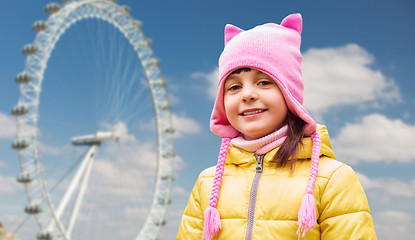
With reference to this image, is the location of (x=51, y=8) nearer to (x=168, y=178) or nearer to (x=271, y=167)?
(x=168, y=178)

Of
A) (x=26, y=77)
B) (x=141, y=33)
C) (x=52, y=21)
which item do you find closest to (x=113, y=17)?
(x=141, y=33)

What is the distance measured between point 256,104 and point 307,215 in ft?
1.36

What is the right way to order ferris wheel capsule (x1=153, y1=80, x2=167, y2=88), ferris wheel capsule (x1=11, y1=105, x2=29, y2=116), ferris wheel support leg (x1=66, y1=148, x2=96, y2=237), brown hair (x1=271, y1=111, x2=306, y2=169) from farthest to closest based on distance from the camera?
ferris wheel capsule (x1=153, y1=80, x2=167, y2=88) < ferris wheel support leg (x1=66, y1=148, x2=96, y2=237) < ferris wheel capsule (x1=11, y1=105, x2=29, y2=116) < brown hair (x1=271, y1=111, x2=306, y2=169)

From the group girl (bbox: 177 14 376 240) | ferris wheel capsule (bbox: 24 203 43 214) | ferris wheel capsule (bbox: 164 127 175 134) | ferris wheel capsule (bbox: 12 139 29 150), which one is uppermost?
ferris wheel capsule (bbox: 164 127 175 134)

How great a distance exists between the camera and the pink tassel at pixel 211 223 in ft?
5.21

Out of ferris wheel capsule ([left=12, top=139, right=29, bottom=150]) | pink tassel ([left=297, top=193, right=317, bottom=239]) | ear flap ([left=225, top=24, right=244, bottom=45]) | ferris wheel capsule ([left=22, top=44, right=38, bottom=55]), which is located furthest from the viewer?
ferris wheel capsule ([left=22, top=44, right=38, bottom=55])

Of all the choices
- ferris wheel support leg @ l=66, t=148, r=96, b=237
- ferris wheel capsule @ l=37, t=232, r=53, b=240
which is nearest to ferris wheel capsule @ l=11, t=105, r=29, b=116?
ferris wheel support leg @ l=66, t=148, r=96, b=237

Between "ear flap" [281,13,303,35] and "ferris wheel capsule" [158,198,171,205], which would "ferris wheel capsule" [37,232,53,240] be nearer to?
"ferris wheel capsule" [158,198,171,205]

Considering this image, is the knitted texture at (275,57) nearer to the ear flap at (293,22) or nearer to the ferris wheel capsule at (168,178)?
the ear flap at (293,22)

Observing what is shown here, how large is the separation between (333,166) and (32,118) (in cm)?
962

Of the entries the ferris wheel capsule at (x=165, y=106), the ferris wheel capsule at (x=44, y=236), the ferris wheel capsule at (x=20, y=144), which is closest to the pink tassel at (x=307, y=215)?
the ferris wheel capsule at (x=20, y=144)

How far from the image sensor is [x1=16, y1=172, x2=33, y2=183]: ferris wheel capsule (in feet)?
33.1

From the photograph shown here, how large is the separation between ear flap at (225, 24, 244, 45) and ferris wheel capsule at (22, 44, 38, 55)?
9.67m

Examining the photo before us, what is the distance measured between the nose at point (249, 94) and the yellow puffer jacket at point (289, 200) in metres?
0.19
